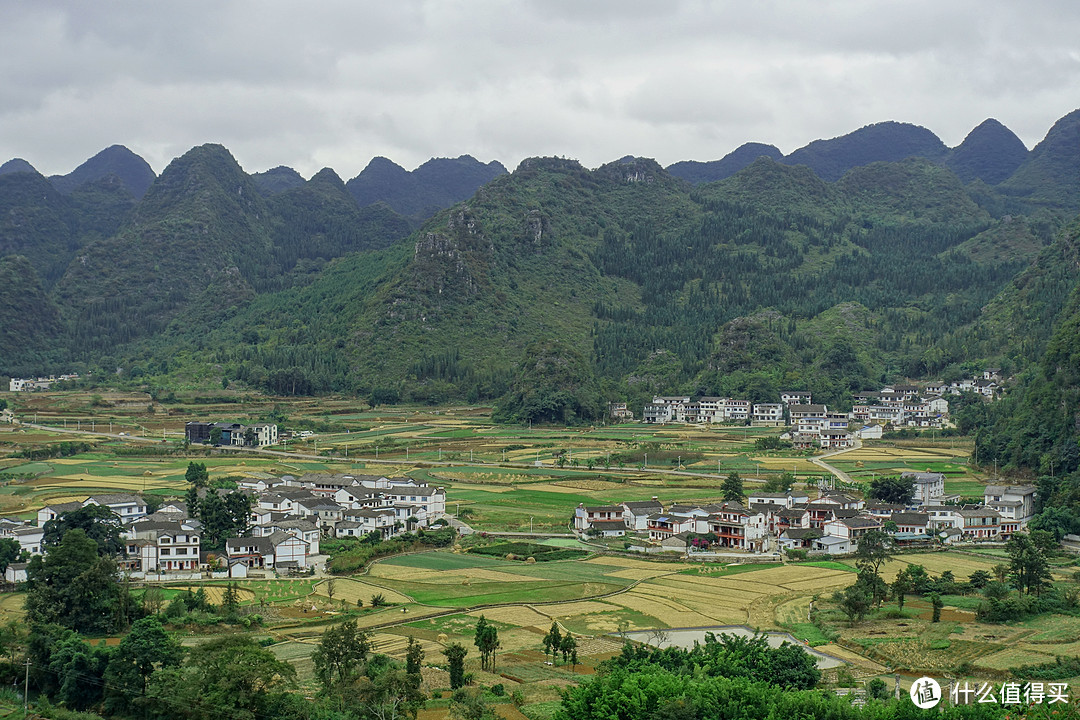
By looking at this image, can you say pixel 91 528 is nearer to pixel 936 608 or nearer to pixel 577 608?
pixel 577 608

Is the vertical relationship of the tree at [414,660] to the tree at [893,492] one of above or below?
below

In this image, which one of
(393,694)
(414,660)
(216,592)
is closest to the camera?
(393,694)

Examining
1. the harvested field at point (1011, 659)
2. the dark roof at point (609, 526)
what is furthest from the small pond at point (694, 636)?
the dark roof at point (609, 526)

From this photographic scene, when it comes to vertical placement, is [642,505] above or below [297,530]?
above

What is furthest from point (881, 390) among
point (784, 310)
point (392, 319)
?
point (392, 319)

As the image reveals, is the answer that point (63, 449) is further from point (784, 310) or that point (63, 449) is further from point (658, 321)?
point (784, 310)

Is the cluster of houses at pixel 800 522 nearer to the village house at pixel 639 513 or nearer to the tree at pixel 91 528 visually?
the village house at pixel 639 513

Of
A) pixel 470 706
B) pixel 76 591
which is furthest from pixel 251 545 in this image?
pixel 470 706
